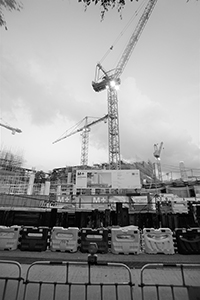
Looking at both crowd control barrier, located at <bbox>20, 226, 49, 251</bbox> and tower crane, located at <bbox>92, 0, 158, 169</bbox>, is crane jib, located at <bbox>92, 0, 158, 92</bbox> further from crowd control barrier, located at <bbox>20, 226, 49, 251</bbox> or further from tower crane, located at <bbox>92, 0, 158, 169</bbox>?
crowd control barrier, located at <bbox>20, 226, 49, 251</bbox>

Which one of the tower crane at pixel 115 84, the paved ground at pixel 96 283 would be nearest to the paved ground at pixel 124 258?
the paved ground at pixel 96 283

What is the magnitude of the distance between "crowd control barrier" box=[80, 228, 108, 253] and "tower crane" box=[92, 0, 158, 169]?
27531mm

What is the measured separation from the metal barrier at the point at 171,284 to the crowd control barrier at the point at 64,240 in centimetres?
307

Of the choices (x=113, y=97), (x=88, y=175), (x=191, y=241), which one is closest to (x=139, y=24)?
(x=113, y=97)

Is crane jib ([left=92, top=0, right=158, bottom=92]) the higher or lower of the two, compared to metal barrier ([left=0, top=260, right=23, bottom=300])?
higher

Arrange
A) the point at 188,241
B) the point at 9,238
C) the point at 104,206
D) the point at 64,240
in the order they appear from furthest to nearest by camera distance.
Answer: the point at 104,206
the point at 9,238
the point at 64,240
the point at 188,241

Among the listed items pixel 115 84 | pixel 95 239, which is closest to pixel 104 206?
pixel 95 239

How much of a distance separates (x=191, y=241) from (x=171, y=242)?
78 centimetres

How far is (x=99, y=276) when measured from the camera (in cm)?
370

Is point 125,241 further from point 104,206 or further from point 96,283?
point 104,206

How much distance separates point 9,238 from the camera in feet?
20.5

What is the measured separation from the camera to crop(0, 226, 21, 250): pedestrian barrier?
6133 millimetres

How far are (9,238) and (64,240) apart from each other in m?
2.33

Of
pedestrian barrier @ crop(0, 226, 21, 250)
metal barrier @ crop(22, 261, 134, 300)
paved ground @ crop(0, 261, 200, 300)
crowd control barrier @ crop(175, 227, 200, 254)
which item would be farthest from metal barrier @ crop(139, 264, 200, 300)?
pedestrian barrier @ crop(0, 226, 21, 250)
